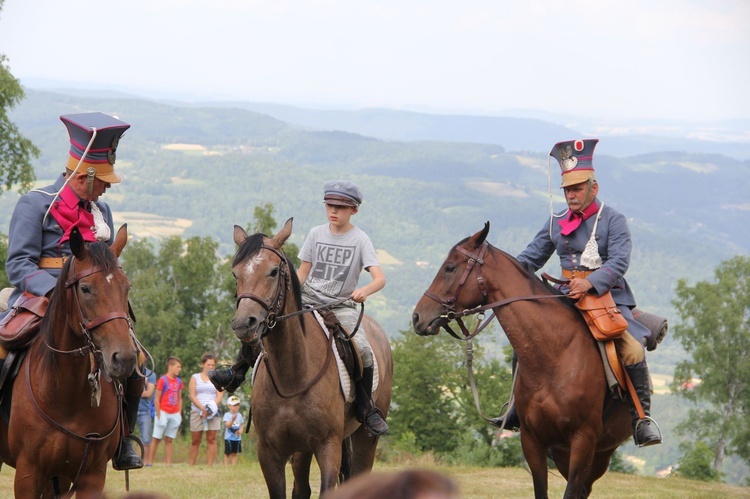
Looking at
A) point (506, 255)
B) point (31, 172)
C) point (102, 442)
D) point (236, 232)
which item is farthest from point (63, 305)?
point (31, 172)

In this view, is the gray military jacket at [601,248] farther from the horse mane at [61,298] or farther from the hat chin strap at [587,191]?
the horse mane at [61,298]

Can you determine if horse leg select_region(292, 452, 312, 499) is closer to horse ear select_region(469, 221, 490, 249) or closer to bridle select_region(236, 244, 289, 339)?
bridle select_region(236, 244, 289, 339)

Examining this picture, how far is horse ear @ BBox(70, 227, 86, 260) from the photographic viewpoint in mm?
6492

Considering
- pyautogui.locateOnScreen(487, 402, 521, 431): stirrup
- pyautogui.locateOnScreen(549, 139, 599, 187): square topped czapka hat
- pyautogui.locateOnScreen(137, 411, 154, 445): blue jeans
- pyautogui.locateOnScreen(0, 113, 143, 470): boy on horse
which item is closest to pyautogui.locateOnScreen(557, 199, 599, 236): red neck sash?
pyautogui.locateOnScreen(549, 139, 599, 187): square topped czapka hat

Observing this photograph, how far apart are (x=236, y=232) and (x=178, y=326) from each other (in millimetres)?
58560

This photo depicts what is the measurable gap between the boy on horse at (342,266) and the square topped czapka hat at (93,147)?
6.26 ft

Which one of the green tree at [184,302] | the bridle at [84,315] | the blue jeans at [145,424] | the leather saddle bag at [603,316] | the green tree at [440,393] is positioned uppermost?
the bridle at [84,315]

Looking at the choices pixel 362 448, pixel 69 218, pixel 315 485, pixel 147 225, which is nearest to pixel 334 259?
pixel 362 448

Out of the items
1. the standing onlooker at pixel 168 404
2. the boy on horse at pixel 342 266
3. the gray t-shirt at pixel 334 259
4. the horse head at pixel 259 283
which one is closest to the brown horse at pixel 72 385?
the horse head at pixel 259 283

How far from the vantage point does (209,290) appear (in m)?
68.7

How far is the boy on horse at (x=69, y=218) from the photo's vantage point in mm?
7258

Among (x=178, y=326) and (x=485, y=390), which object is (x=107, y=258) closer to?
(x=485, y=390)

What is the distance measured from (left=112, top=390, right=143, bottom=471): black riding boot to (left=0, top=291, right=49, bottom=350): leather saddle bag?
2.84ft

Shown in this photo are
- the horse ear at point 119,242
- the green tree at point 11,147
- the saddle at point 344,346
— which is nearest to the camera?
the horse ear at point 119,242
